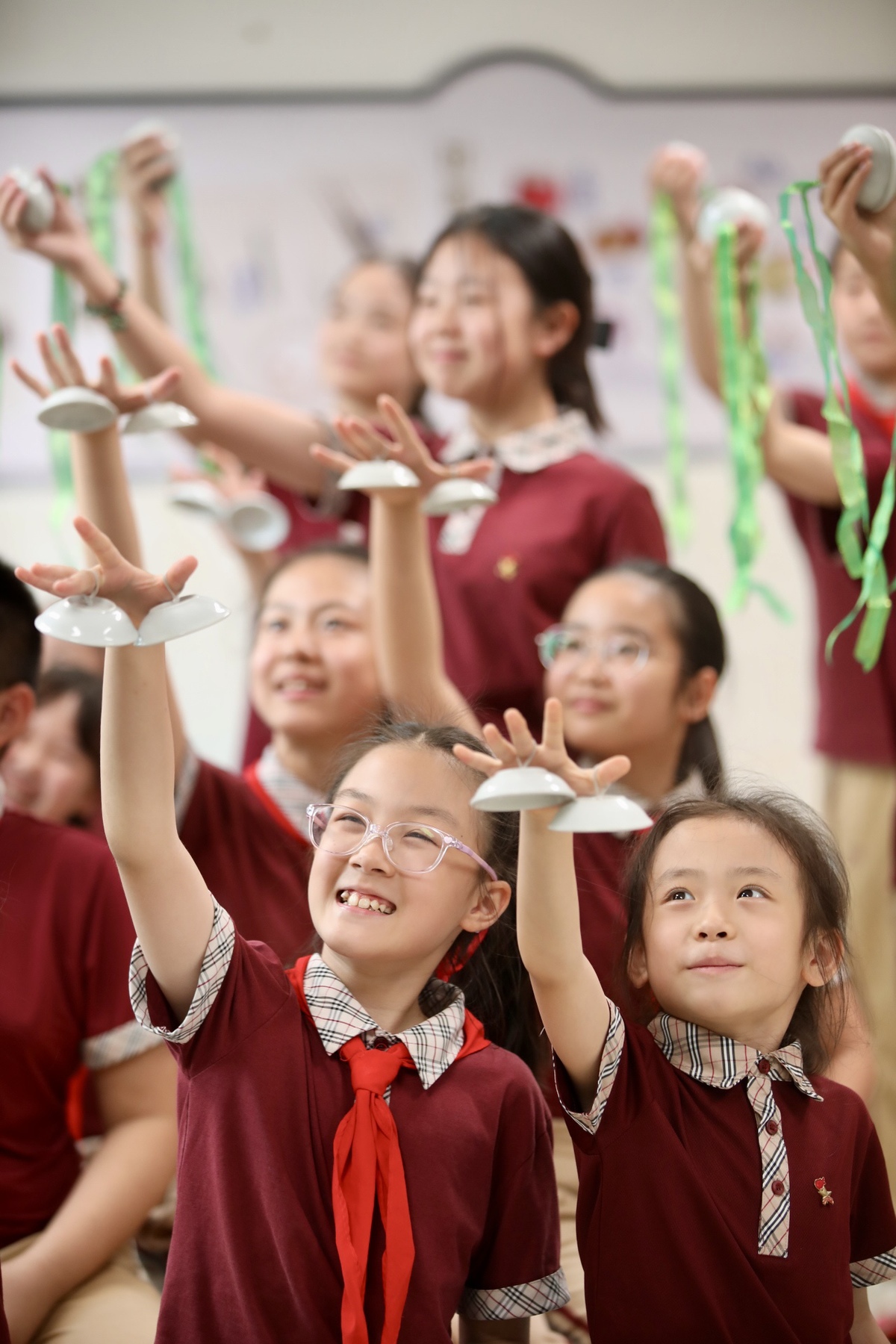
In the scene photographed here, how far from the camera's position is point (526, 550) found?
5.78ft

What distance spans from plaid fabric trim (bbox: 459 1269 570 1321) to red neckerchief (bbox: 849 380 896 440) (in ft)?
4.28

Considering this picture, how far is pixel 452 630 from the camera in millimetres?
1810

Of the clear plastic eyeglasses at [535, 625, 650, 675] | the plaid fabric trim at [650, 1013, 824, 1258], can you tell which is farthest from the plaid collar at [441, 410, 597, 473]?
the plaid fabric trim at [650, 1013, 824, 1258]

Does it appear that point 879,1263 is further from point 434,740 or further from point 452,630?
point 452,630

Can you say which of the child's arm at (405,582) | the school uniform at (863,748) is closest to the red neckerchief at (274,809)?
the child's arm at (405,582)

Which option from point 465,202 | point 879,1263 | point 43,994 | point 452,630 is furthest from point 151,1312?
point 465,202

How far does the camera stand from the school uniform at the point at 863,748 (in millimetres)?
1901

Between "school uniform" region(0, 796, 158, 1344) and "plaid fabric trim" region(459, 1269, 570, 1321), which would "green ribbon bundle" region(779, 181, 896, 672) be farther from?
"school uniform" region(0, 796, 158, 1344)

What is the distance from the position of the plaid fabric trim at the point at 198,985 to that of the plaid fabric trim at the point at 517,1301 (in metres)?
0.31

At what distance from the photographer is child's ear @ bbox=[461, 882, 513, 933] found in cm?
110

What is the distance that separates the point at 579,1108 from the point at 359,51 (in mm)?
2621

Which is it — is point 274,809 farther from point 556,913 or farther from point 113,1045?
point 556,913

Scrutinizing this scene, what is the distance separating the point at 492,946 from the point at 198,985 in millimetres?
295

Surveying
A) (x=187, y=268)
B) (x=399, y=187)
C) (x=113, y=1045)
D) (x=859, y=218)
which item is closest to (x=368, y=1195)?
(x=113, y=1045)
